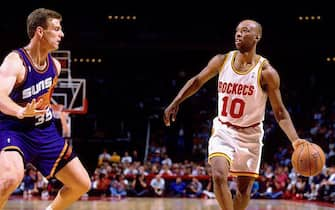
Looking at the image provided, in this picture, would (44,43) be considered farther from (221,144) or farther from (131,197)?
(131,197)

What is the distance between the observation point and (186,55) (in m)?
25.2

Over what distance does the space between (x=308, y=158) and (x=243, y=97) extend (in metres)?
0.92

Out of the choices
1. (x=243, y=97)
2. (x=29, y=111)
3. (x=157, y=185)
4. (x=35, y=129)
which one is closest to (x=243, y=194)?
(x=243, y=97)

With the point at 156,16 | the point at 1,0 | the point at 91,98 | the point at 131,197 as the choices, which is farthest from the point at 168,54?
the point at 131,197

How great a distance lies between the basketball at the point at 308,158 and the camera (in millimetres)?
6125

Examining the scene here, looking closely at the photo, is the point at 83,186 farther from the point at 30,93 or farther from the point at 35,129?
the point at 30,93

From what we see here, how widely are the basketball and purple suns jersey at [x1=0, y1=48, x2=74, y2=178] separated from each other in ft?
7.72

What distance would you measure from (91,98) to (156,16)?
13.4 ft

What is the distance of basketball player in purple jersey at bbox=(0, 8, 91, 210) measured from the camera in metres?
5.07

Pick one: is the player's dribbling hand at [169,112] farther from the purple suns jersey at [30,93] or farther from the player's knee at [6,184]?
the player's knee at [6,184]

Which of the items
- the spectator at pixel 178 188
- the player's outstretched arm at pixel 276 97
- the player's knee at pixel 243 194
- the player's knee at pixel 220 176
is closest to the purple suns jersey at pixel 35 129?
the player's knee at pixel 220 176

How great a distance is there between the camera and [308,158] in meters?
6.14

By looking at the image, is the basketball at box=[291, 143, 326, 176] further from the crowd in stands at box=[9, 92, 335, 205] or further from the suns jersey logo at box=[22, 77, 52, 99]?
the crowd in stands at box=[9, 92, 335, 205]

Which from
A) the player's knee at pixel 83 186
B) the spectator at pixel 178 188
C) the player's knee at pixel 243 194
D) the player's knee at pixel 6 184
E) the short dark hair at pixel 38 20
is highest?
the short dark hair at pixel 38 20
